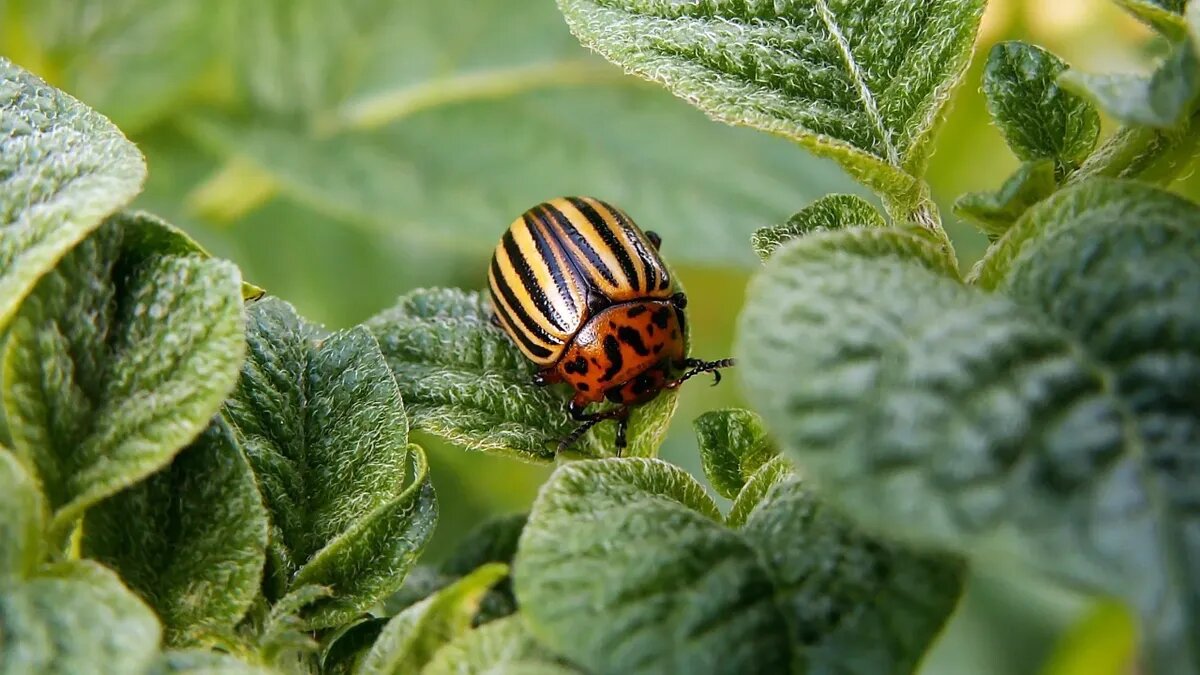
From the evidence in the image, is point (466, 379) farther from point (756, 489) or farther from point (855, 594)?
point (855, 594)

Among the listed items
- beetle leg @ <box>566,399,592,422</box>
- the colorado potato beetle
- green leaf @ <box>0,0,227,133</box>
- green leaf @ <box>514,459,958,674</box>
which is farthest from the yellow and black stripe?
green leaf @ <box>0,0,227,133</box>

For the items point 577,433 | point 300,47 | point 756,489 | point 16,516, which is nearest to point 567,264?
point 577,433

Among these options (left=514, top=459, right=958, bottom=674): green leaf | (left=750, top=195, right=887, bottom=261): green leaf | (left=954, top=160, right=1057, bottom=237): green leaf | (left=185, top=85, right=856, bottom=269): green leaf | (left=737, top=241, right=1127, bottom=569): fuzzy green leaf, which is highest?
(left=954, top=160, right=1057, bottom=237): green leaf

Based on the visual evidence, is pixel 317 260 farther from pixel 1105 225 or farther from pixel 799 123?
pixel 1105 225

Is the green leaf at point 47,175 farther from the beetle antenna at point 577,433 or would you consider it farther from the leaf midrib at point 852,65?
the leaf midrib at point 852,65

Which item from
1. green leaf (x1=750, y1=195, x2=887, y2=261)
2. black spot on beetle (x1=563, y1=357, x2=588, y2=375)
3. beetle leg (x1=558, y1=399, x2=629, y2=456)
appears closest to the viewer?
green leaf (x1=750, y1=195, x2=887, y2=261)

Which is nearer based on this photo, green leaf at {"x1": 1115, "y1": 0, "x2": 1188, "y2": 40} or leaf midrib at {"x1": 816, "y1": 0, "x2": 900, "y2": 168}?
green leaf at {"x1": 1115, "y1": 0, "x2": 1188, "y2": 40}

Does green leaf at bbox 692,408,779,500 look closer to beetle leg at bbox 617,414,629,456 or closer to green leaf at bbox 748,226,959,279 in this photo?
beetle leg at bbox 617,414,629,456

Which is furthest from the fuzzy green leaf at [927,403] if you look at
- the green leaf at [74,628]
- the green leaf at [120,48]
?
the green leaf at [120,48]
